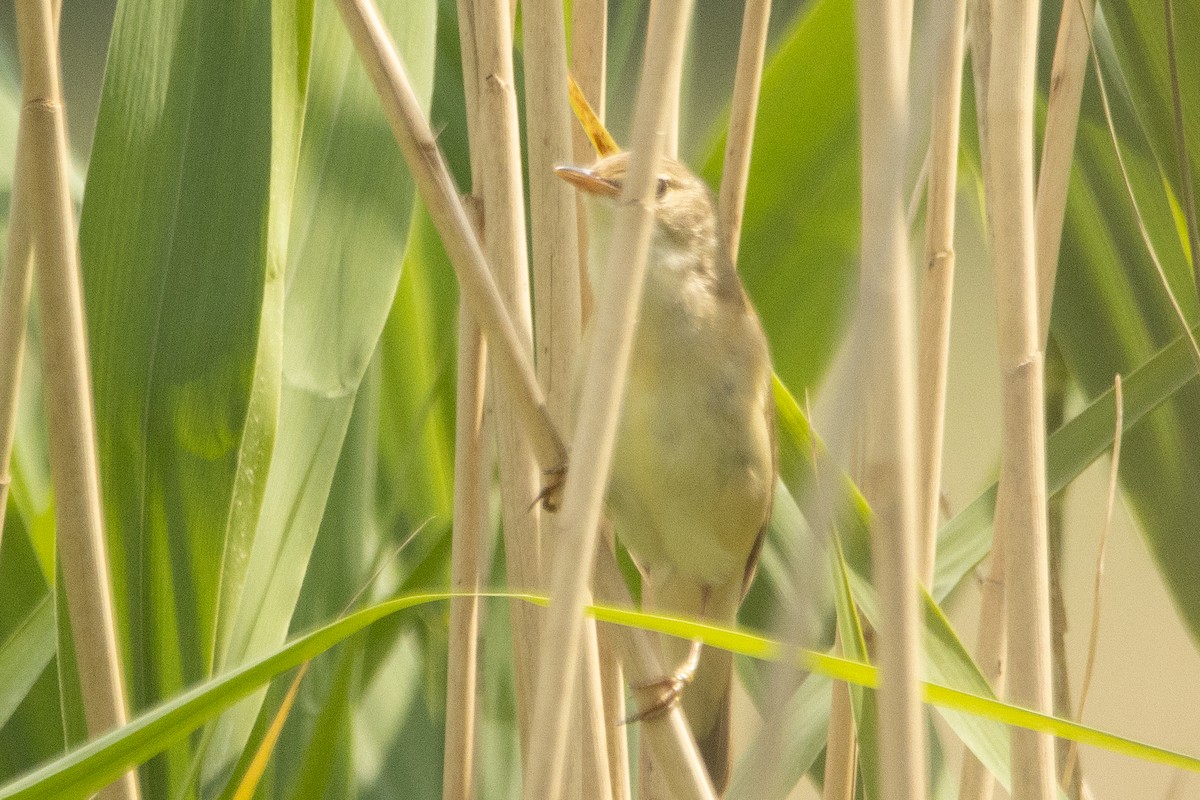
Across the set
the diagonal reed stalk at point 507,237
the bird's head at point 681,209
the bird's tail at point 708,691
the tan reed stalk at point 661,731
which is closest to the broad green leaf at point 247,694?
the tan reed stalk at point 661,731

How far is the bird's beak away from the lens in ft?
2.99

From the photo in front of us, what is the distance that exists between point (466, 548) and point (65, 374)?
1.21 ft

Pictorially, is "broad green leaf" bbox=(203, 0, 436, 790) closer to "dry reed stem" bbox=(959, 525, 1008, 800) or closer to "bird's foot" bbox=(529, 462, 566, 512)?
"bird's foot" bbox=(529, 462, 566, 512)

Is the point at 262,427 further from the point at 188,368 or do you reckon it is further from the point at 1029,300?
the point at 1029,300

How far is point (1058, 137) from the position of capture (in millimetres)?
938

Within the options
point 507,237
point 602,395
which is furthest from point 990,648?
point 602,395

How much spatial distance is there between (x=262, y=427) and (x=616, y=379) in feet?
1.34

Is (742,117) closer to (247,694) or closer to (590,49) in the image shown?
(590,49)

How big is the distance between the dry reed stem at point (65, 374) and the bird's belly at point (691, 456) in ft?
1.77

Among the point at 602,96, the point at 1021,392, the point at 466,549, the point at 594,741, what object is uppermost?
the point at 602,96

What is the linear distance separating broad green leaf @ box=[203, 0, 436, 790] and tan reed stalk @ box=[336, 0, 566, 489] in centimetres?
25

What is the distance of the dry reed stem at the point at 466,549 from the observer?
0.94 meters

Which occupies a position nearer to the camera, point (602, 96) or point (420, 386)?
point (602, 96)

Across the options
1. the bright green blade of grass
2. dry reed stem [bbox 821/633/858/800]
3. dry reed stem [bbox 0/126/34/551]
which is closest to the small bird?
dry reed stem [bbox 821/633/858/800]
